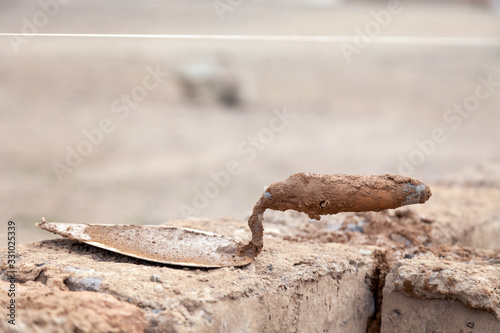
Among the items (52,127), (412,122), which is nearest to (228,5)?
(412,122)

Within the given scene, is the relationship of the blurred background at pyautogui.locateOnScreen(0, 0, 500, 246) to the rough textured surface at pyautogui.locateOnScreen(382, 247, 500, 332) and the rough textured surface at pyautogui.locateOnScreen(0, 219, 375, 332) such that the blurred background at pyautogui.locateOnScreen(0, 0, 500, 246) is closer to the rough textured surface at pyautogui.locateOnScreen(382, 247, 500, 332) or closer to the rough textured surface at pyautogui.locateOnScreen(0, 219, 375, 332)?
the rough textured surface at pyautogui.locateOnScreen(0, 219, 375, 332)

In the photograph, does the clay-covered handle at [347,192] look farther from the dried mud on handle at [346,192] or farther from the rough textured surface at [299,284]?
the rough textured surface at [299,284]

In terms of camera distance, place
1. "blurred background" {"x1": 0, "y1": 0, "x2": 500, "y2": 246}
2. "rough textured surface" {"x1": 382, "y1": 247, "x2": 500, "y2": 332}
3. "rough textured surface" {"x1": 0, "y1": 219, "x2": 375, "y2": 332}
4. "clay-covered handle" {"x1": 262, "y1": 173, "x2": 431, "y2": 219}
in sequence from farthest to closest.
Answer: "blurred background" {"x1": 0, "y1": 0, "x2": 500, "y2": 246} → "rough textured surface" {"x1": 382, "y1": 247, "x2": 500, "y2": 332} → "clay-covered handle" {"x1": 262, "y1": 173, "x2": 431, "y2": 219} → "rough textured surface" {"x1": 0, "y1": 219, "x2": 375, "y2": 332}

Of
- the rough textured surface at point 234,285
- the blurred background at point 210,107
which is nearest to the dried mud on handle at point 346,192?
the rough textured surface at point 234,285

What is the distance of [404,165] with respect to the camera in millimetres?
9438

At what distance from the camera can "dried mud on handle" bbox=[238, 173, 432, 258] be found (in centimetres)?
220

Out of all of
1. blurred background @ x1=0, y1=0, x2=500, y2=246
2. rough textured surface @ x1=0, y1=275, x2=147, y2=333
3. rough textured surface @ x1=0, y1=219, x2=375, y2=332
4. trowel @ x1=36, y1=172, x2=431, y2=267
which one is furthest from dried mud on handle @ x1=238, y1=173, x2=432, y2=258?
blurred background @ x1=0, y1=0, x2=500, y2=246

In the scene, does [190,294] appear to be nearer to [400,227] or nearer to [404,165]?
[400,227]

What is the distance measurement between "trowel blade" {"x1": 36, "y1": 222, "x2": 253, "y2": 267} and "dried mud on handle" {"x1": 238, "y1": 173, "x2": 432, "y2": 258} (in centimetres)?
33

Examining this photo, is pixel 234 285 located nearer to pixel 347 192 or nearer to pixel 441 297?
pixel 347 192

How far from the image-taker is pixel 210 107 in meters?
12.0

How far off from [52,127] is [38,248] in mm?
8057

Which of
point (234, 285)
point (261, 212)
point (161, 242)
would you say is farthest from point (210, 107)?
point (234, 285)

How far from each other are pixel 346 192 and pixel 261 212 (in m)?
0.37
